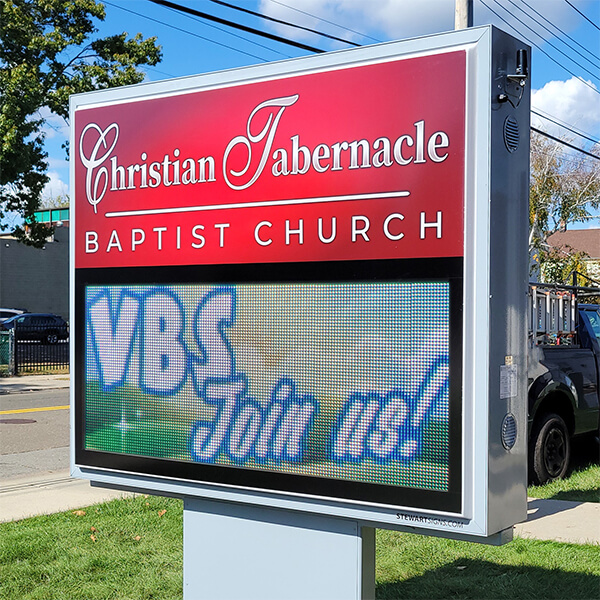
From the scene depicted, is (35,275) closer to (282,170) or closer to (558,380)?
(558,380)

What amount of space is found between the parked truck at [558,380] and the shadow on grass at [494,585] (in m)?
2.79

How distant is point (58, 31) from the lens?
24156 millimetres

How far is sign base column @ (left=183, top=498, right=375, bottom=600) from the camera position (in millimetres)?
3844

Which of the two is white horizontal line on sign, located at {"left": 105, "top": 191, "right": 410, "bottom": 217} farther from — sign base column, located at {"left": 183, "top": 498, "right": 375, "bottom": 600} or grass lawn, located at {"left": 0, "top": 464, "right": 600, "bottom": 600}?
grass lawn, located at {"left": 0, "top": 464, "right": 600, "bottom": 600}

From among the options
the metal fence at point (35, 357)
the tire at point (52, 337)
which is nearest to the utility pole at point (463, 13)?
the metal fence at point (35, 357)

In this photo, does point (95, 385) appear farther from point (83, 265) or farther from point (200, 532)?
point (200, 532)

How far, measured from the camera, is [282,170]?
3.91 m

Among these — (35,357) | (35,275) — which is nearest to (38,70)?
(35,357)

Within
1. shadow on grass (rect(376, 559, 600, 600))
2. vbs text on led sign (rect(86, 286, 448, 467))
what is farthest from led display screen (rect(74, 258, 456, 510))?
shadow on grass (rect(376, 559, 600, 600))

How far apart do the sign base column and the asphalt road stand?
561 cm

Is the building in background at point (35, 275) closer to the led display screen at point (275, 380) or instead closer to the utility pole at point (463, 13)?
the utility pole at point (463, 13)

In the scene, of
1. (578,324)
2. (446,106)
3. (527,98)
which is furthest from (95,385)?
(578,324)

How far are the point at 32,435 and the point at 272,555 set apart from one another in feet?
30.0

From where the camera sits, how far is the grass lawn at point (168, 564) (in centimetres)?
505
